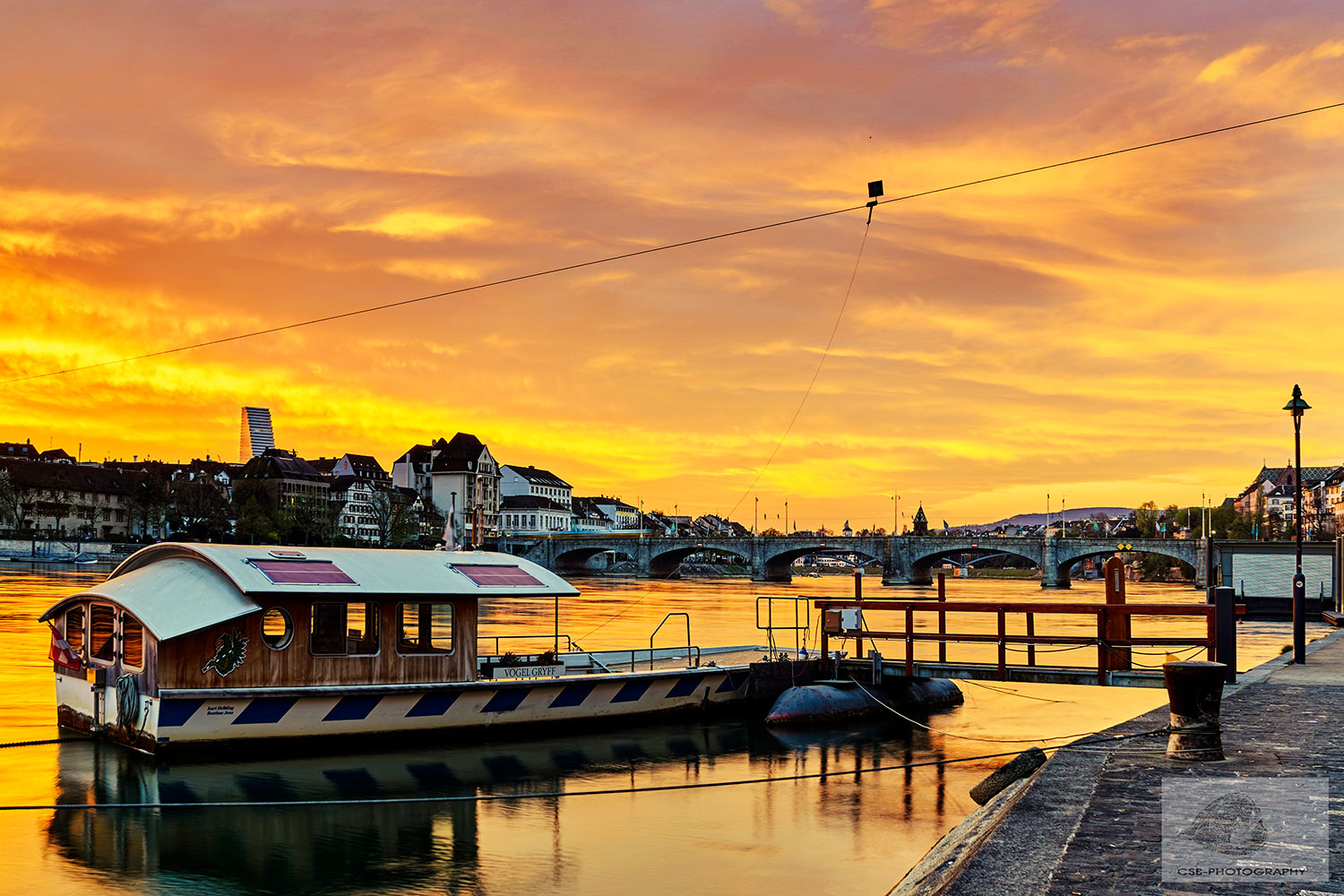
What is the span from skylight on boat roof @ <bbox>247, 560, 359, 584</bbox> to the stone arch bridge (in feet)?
346

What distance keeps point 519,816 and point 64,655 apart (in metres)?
10.1

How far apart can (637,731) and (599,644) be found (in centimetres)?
1892

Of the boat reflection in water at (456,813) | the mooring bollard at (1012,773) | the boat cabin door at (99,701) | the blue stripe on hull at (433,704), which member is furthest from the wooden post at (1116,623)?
the boat cabin door at (99,701)

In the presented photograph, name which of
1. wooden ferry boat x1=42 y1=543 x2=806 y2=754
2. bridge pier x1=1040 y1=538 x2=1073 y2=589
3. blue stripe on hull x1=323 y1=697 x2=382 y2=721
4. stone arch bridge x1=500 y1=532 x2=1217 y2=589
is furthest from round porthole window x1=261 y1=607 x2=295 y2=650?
bridge pier x1=1040 y1=538 x2=1073 y2=589

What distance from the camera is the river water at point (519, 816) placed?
49.9 ft

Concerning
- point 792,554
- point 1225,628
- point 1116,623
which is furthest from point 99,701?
point 792,554

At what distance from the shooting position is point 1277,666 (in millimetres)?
24688

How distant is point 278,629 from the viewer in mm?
21000

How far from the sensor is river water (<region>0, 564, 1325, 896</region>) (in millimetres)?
15195

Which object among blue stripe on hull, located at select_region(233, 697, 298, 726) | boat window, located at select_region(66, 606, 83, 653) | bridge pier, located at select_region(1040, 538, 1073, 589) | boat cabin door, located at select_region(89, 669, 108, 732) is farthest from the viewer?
bridge pier, located at select_region(1040, 538, 1073, 589)

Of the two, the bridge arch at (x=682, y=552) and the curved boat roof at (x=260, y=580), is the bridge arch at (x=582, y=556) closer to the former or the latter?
the bridge arch at (x=682, y=552)

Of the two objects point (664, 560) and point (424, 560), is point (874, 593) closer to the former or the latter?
point (664, 560)

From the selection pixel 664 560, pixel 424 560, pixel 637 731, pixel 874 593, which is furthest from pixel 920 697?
pixel 664 560

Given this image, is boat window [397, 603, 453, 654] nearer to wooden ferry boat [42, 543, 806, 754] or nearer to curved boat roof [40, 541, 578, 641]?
wooden ferry boat [42, 543, 806, 754]
